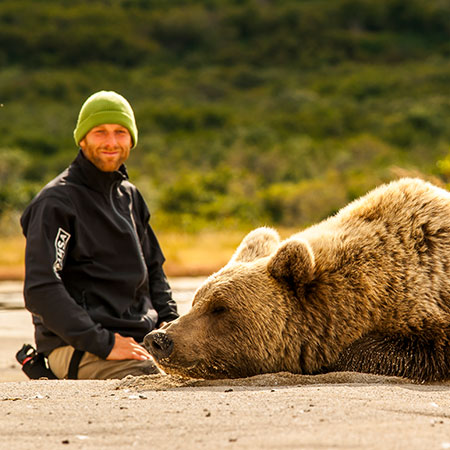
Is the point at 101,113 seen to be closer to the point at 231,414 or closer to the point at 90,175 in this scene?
the point at 90,175

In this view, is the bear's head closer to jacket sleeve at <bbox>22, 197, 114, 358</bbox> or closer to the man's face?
jacket sleeve at <bbox>22, 197, 114, 358</bbox>

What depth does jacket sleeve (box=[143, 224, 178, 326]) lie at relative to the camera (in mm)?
6246

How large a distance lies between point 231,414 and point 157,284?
2822mm

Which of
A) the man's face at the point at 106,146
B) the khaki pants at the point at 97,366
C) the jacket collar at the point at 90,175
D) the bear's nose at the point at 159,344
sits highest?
the man's face at the point at 106,146

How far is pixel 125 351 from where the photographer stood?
5445 millimetres

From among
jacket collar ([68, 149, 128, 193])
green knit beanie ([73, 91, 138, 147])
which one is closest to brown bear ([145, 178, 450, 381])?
jacket collar ([68, 149, 128, 193])

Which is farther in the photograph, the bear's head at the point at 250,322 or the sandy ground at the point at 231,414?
the bear's head at the point at 250,322

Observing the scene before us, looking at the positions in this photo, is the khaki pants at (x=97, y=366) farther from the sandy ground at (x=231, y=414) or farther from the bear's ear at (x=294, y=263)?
the bear's ear at (x=294, y=263)

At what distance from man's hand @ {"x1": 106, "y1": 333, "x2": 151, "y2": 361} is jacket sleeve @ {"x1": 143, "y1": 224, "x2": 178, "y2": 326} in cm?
76

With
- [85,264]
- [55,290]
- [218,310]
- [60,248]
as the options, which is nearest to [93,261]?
[85,264]

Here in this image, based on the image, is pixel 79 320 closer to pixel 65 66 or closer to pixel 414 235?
pixel 414 235

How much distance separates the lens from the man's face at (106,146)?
5.86 metres

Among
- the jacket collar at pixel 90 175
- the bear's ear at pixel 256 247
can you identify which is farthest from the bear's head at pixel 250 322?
the jacket collar at pixel 90 175

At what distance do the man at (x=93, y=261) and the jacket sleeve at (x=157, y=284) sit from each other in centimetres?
9
